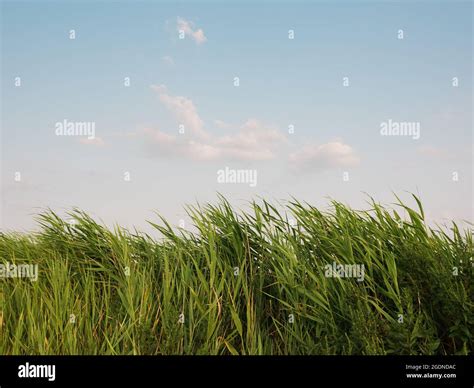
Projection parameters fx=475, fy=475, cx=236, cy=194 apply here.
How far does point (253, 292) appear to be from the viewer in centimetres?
437

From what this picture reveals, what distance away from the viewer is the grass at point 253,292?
384 cm

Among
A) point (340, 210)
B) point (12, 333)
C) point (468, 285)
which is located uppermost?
point (340, 210)

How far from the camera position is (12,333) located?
13.5 feet

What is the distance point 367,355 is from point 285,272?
0.96 meters

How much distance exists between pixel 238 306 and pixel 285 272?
0.53 metres

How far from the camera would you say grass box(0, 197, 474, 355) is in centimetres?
384

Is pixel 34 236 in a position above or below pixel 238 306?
above
